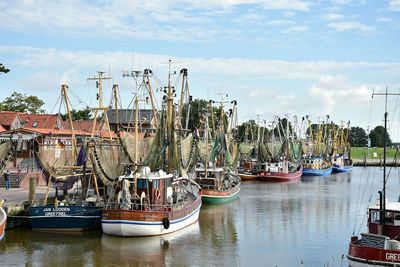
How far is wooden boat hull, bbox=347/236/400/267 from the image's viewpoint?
27375 mm

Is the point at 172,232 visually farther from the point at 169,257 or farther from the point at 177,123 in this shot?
the point at 177,123

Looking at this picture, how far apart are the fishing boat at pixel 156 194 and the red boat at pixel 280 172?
46471 mm

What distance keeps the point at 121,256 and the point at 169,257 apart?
2.69m

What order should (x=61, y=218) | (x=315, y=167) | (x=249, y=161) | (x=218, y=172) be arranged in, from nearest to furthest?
(x=61, y=218), (x=218, y=172), (x=249, y=161), (x=315, y=167)

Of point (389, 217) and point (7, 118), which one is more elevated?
A: point (7, 118)

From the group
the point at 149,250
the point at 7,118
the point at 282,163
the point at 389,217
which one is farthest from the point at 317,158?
the point at 389,217

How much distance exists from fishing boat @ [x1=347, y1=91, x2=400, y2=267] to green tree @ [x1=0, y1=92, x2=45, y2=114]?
93414mm

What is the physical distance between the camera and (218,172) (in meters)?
60.8

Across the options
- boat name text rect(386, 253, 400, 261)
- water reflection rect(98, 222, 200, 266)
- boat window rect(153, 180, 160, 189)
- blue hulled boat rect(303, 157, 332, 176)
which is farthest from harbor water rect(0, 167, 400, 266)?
blue hulled boat rect(303, 157, 332, 176)

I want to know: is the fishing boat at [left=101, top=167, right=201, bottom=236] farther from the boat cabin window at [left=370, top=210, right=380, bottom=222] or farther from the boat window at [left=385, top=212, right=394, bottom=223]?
the boat window at [left=385, top=212, right=394, bottom=223]

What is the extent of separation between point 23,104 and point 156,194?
8383cm

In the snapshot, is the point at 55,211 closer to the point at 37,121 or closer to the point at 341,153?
the point at 37,121

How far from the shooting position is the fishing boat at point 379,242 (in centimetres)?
2752

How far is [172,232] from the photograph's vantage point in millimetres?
40250
